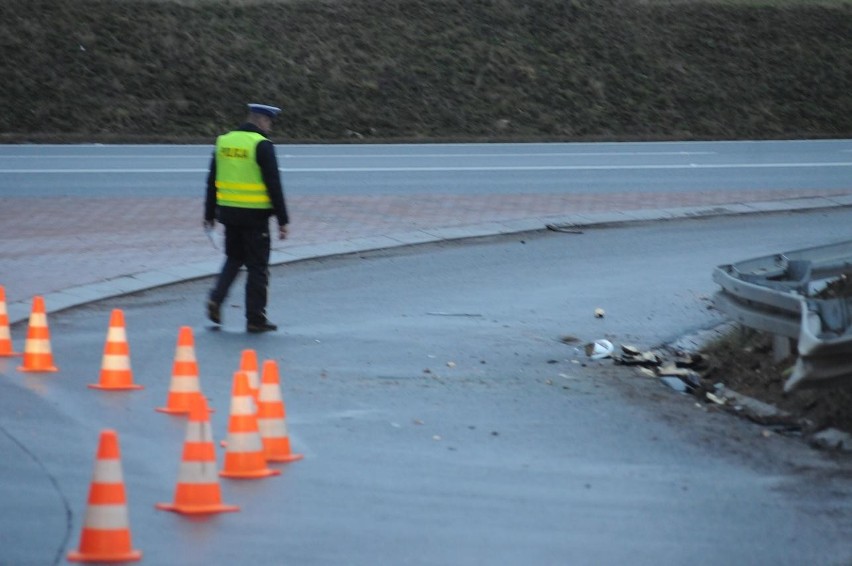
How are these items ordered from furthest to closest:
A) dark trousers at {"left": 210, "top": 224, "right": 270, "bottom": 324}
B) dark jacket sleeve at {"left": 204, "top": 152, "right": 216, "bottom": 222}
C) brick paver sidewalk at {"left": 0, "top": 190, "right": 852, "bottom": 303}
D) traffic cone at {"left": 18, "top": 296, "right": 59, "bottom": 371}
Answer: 1. brick paver sidewalk at {"left": 0, "top": 190, "right": 852, "bottom": 303}
2. dark jacket sleeve at {"left": 204, "top": 152, "right": 216, "bottom": 222}
3. dark trousers at {"left": 210, "top": 224, "right": 270, "bottom": 324}
4. traffic cone at {"left": 18, "top": 296, "right": 59, "bottom": 371}

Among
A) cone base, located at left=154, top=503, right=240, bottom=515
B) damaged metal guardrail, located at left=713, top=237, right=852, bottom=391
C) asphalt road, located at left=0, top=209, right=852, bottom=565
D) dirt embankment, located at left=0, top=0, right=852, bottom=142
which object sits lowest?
asphalt road, located at left=0, top=209, right=852, bottom=565

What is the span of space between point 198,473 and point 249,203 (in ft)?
16.7

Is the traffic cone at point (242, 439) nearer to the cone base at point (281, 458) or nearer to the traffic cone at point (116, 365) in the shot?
the cone base at point (281, 458)

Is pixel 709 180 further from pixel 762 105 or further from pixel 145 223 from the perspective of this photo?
pixel 762 105

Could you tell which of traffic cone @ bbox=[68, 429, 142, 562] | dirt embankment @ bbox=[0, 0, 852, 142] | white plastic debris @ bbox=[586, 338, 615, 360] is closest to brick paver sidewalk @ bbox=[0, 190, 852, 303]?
white plastic debris @ bbox=[586, 338, 615, 360]

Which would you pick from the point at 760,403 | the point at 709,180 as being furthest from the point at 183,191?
the point at 760,403

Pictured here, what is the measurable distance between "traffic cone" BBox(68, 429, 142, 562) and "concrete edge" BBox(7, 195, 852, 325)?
572 centimetres

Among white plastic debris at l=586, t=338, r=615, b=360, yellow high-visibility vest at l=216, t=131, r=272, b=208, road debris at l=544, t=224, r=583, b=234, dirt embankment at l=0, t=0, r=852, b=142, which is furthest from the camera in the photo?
dirt embankment at l=0, t=0, r=852, b=142

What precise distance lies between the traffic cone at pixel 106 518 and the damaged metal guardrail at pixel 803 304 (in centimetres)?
366

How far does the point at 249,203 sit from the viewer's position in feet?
35.8

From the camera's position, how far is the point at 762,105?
109ft

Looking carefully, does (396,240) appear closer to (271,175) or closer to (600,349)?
(271,175)

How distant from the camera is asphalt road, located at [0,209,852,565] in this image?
19.3 feet

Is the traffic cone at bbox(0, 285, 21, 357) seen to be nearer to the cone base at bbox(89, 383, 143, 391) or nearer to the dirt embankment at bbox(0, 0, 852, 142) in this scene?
the cone base at bbox(89, 383, 143, 391)
